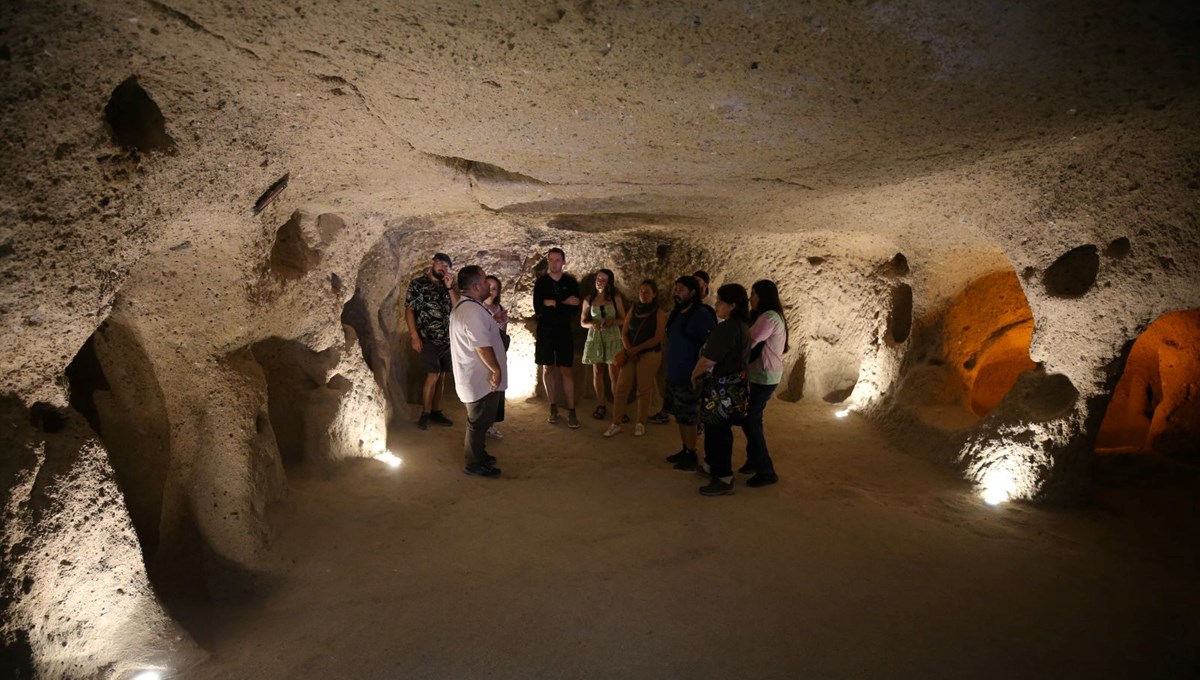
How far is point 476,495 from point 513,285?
339cm

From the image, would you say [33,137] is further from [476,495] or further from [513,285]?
[513,285]

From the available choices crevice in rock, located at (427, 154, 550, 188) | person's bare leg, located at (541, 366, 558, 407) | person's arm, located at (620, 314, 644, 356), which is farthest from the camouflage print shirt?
person's arm, located at (620, 314, 644, 356)

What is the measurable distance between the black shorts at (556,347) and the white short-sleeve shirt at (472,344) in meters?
1.79

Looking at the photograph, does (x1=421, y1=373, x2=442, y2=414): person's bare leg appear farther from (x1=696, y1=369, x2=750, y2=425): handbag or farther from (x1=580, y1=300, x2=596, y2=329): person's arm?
(x1=696, y1=369, x2=750, y2=425): handbag

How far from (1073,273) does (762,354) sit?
86.8 inches

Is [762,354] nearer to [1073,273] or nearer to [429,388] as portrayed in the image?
[1073,273]

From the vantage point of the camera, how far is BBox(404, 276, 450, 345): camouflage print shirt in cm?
575

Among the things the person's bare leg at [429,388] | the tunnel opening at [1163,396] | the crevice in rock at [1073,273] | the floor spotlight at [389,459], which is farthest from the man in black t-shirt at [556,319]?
the tunnel opening at [1163,396]

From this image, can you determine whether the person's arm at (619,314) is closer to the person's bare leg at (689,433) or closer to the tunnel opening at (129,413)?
the person's bare leg at (689,433)

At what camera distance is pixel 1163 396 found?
528cm

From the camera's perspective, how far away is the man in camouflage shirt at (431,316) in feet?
18.7

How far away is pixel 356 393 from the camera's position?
4.90 m

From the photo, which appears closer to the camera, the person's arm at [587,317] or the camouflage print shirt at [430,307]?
the camouflage print shirt at [430,307]

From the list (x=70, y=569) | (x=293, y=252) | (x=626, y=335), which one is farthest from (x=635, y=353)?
(x=70, y=569)
